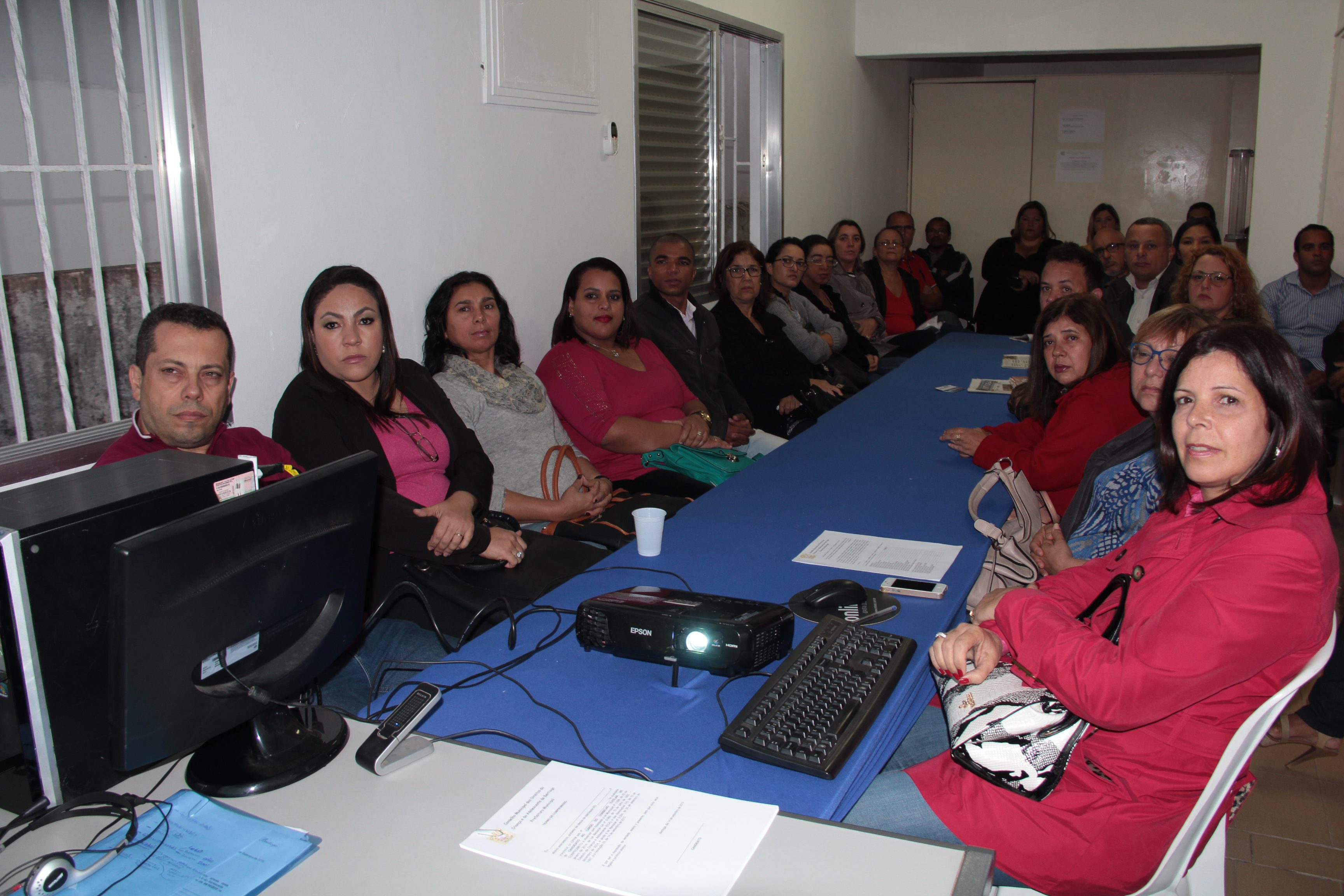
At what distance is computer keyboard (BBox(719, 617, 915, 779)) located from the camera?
1.33 metres

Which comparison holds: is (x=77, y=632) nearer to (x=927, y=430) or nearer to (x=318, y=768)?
(x=318, y=768)

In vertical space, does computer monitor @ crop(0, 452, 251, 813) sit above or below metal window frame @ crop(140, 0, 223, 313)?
below

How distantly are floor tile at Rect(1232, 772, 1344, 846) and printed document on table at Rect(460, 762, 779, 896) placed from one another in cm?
178

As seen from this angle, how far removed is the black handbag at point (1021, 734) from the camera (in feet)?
4.69

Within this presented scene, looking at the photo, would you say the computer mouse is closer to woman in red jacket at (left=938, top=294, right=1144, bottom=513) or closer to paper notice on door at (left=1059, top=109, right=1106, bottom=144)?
woman in red jacket at (left=938, top=294, right=1144, bottom=513)

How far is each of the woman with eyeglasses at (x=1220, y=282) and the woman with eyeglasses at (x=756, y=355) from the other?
1.69 meters

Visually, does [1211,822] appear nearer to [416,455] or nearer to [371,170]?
[416,455]

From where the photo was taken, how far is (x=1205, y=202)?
808 cm

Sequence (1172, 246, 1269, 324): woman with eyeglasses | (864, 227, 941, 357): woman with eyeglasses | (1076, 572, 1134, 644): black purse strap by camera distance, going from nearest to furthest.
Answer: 1. (1076, 572, 1134, 644): black purse strap
2. (1172, 246, 1269, 324): woman with eyeglasses
3. (864, 227, 941, 357): woman with eyeglasses

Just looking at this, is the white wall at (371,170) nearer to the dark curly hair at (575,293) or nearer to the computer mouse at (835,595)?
the dark curly hair at (575,293)

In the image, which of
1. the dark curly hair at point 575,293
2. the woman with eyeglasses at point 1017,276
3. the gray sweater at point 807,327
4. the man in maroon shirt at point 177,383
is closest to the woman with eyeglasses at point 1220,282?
the gray sweater at point 807,327

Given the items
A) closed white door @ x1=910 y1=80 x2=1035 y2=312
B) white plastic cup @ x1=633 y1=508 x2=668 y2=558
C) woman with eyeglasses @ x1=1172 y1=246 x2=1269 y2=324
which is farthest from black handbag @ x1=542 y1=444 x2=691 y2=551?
closed white door @ x1=910 y1=80 x2=1035 y2=312

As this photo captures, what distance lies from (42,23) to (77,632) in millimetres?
1713

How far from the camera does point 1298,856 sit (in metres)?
2.25
